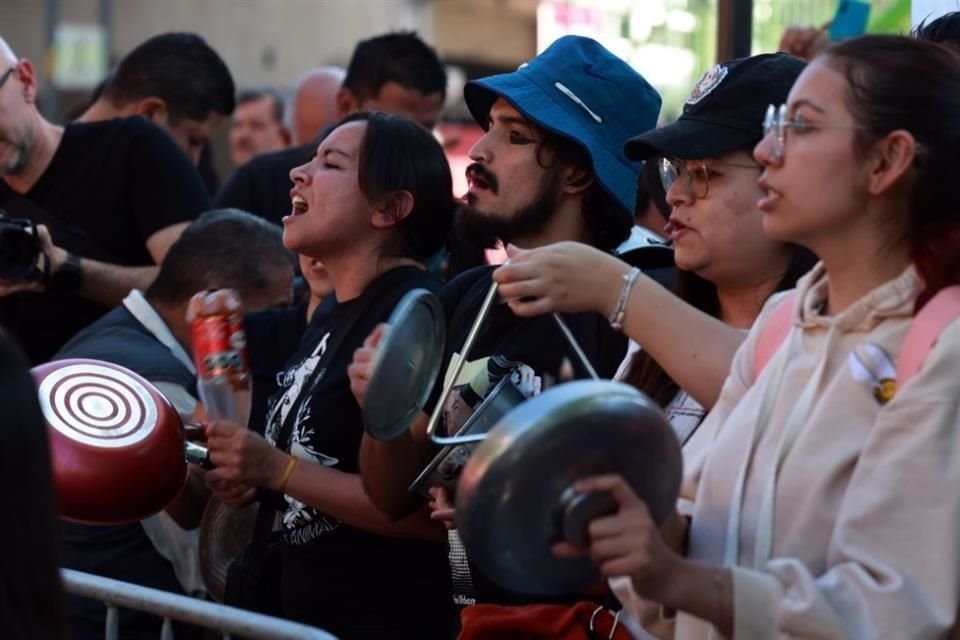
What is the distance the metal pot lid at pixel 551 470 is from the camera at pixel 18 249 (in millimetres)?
2639

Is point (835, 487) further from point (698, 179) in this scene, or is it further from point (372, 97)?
point (372, 97)

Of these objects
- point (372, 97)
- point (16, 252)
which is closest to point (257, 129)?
point (372, 97)

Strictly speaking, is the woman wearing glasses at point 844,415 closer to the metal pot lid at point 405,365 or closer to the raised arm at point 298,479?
the metal pot lid at point 405,365

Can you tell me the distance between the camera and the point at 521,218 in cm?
332

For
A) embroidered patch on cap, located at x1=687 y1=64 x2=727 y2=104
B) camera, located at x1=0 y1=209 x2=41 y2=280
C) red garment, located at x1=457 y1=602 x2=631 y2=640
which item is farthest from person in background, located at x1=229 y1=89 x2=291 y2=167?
red garment, located at x1=457 y1=602 x2=631 y2=640

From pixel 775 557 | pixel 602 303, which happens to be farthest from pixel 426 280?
pixel 775 557

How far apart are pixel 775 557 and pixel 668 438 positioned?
0.26m

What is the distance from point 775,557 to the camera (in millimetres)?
2254

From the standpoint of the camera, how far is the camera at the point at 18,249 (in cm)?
440

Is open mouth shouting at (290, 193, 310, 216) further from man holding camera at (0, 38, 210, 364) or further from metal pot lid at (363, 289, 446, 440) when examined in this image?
man holding camera at (0, 38, 210, 364)

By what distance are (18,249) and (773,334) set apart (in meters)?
2.62

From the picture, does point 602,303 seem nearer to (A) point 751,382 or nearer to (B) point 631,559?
(A) point 751,382

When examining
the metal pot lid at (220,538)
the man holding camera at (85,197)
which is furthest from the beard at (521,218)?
the man holding camera at (85,197)

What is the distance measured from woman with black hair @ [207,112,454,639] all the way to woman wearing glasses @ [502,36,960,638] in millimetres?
1091
